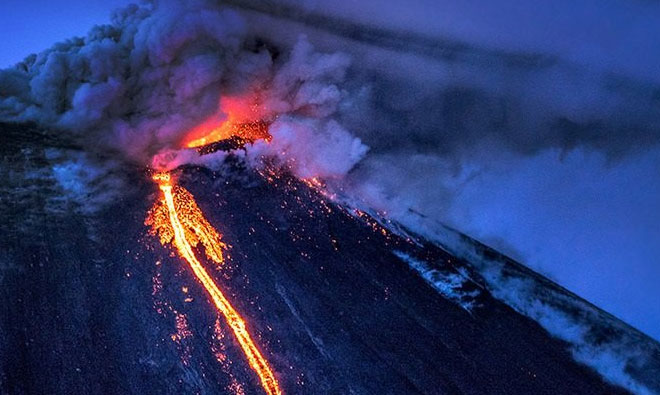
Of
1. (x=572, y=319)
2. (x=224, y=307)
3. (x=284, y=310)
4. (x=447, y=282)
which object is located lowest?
(x=572, y=319)

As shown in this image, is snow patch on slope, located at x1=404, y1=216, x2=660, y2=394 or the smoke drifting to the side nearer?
snow patch on slope, located at x1=404, y1=216, x2=660, y2=394

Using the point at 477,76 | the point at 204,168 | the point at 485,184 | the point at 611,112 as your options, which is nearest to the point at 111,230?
the point at 204,168

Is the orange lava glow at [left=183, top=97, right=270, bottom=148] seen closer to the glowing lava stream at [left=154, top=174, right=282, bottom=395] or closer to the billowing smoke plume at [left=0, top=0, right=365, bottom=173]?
the billowing smoke plume at [left=0, top=0, right=365, bottom=173]

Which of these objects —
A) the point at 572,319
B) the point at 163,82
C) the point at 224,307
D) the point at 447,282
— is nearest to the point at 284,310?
the point at 224,307

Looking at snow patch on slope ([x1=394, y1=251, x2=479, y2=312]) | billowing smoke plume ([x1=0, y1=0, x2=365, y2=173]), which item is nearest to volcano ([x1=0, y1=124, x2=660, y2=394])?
snow patch on slope ([x1=394, y1=251, x2=479, y2=312])

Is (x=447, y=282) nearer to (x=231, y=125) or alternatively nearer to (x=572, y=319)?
(x=572, y=319)

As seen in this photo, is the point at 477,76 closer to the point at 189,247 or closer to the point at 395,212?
the point at 395,212

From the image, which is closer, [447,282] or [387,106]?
[447,282]
